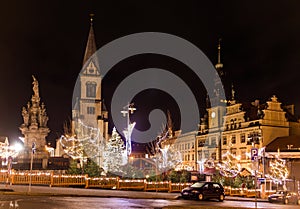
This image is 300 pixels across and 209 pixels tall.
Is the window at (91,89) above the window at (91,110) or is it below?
above

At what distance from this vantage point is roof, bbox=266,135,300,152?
2344 inches

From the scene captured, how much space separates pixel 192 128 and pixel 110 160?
46205mm

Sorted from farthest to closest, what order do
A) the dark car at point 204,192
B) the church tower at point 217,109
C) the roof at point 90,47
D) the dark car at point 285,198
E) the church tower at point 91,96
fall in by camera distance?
the roof at point 90,47 → the church tower at point 91,96 → the church tower at point 217,109 → the dark car at point 285,198 → the dark car at point 204,192

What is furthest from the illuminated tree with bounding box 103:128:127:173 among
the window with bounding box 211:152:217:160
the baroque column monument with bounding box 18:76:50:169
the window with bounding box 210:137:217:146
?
the window with bounding box 210:137:217:146

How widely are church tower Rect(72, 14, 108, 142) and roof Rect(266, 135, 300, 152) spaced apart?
154 feet

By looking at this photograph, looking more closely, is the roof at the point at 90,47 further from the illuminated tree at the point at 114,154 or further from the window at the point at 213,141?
the illuminated tree at the point at 114,154

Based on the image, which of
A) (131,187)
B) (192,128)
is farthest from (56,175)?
(192,128)

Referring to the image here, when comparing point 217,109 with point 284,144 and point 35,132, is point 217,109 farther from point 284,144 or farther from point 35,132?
point 35,132

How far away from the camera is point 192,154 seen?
92.9 meters

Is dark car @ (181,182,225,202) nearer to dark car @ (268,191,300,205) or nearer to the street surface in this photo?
dark car @ (268,191,300,205)

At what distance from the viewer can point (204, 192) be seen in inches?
1156

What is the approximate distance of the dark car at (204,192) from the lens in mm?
29000

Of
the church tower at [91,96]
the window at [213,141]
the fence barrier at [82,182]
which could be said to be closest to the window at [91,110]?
the church tower at [91,96]

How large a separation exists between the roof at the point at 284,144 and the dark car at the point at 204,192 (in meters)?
32.1
